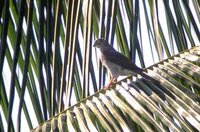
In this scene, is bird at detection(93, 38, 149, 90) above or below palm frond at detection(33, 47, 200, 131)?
above

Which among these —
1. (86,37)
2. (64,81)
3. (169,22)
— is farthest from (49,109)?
(169,22)

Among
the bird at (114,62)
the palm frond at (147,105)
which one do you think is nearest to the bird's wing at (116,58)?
the bird at (114,62)

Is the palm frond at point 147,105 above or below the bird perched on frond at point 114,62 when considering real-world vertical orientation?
below

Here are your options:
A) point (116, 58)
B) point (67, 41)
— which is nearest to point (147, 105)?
point (67, 41)

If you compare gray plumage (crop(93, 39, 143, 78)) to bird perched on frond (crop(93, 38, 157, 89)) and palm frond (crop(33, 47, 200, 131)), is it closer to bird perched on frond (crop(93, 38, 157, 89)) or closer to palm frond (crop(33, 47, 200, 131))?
bird perched on frond (crop(93, 38, 157, 89))

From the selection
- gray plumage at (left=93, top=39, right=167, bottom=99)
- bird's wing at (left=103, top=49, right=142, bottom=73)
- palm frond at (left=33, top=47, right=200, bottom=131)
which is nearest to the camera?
palm frond at (left=33, top=47, right=200, bottom=131)

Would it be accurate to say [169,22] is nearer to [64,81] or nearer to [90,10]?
[90,10]

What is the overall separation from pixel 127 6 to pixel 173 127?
6.52 feet

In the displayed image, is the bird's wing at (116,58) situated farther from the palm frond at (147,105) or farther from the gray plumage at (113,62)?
the palm frond at (147,105)

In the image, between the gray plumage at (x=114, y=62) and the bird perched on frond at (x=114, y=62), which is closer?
Answer: the gray plumage at (x=114, y=62)

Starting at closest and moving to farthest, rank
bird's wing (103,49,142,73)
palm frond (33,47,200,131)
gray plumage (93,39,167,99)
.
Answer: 1. palm frond (33,47,200,131)
2. gray plumage (93,39,167,99)
3. bird's wing (103,49,142,73)

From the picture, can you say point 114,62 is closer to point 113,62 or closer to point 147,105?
point 113,62

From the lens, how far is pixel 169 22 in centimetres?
445

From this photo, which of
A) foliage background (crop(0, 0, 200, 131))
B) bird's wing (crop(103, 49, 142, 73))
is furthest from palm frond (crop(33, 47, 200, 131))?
bird's wing (crop(103, 49, 142, 73))
